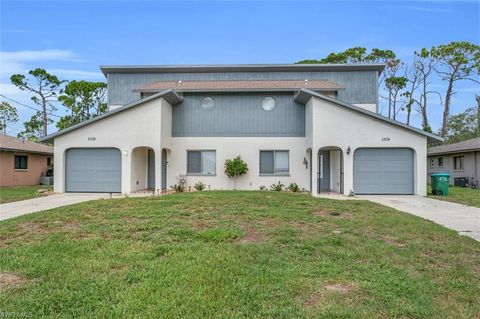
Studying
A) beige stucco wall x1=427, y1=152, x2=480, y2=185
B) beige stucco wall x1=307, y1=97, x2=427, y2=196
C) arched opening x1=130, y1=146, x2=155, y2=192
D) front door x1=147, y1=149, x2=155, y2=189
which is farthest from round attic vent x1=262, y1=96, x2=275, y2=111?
beige stucco wall x1=427, y1=152, x2=480, y2=185

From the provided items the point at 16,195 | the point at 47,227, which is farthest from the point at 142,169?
the point at 47,227

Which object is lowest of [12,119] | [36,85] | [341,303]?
[341,303]

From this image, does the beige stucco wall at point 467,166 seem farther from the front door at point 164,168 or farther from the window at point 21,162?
the window at point 21,162

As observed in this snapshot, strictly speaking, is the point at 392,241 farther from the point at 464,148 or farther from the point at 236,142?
the point at 464,148

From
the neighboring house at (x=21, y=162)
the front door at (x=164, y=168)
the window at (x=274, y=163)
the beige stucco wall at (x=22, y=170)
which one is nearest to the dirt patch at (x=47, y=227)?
the front door at (x=164, y=168)

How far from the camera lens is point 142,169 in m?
18.9

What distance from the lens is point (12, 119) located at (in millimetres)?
42625

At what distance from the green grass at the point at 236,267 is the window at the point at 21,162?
16848 millimetres

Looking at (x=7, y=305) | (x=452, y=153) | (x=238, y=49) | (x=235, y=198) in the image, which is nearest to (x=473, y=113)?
(x=452, y=153)

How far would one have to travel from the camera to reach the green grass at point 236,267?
3.70 meters

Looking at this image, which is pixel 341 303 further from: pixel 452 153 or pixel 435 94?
pixel 435 94

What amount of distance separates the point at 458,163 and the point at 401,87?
46.8 feet

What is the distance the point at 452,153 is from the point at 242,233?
24.9 meters

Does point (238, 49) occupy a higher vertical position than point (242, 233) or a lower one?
higher
